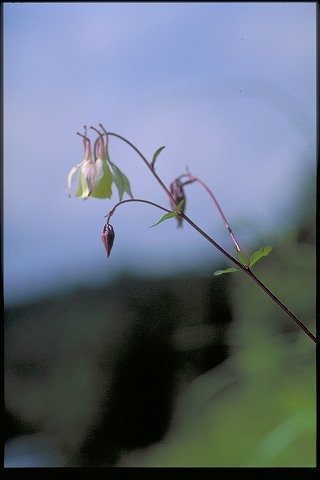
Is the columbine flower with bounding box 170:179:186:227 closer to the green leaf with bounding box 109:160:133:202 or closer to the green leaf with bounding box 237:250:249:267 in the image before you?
the green leaf with bounding box 109:160:133:202

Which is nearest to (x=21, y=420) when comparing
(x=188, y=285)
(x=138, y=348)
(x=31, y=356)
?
(x=31, y=356)

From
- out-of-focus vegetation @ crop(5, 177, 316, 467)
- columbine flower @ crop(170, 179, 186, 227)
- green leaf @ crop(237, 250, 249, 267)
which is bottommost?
out-of-focus vegetation @ crop(5, 177, 316, 467)

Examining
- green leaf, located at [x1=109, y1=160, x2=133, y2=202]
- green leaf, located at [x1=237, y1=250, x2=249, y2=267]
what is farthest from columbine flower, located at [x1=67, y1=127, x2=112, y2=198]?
green leaf, located at [x1=237, y1=250, x2=249, y2=267]

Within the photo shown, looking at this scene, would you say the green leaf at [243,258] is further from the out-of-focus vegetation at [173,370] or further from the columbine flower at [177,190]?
the out-of-focus vegetation at [173,370]

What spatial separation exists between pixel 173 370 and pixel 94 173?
152cm

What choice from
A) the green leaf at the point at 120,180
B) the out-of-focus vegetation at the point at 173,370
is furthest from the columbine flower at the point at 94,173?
the out-of-focus vegetation at the point at 173,370

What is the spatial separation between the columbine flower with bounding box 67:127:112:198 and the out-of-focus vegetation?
1.84 feet

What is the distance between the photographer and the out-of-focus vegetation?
144 cm

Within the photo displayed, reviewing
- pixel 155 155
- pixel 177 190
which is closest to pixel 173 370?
pixel 177 190

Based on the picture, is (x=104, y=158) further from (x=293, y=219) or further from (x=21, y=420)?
(x=21, y=420)

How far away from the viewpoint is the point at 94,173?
2.49 feet

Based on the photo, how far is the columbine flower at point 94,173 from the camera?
75cm

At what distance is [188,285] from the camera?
2.22 metres

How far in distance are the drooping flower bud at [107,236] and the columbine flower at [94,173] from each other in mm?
64
